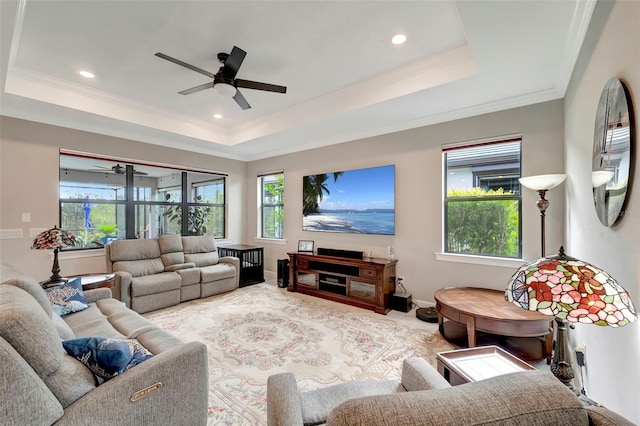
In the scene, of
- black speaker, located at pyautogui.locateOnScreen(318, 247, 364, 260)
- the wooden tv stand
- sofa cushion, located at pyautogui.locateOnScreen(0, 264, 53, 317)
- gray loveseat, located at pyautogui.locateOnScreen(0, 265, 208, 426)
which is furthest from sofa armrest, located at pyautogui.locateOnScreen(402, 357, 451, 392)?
black speaker, located at pyautogui.locateOnScreen(318, 247, 364, 260)

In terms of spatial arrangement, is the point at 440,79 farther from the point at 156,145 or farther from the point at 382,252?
the point at 156,145

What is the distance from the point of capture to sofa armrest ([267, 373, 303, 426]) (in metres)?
1.06

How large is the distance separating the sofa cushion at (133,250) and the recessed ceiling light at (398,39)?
14.3 ft

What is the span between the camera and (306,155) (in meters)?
5.27

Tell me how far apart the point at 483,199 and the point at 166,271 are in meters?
4.70

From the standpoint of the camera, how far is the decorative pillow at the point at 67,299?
7.80ft

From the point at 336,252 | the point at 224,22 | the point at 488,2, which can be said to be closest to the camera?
the point at 488,2

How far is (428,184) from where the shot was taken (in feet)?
12.7

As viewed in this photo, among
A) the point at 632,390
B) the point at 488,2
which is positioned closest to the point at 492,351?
the point at 632,390

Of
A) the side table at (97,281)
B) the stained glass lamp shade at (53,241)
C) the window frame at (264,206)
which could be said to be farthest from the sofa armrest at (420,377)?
the window frame at (264,206)

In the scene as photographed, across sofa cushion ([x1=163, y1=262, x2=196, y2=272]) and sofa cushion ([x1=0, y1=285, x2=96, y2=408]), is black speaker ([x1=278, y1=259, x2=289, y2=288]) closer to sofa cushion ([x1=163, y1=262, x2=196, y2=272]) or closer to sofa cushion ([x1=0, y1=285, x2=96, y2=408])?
sofa cushion ([x1=163, y1=262, x2=196, y2=272])

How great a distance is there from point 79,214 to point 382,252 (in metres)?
4.68

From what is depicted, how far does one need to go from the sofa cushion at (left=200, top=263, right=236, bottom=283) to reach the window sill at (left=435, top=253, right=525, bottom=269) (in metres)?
3.31

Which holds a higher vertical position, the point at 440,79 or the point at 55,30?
the point at 55,30
